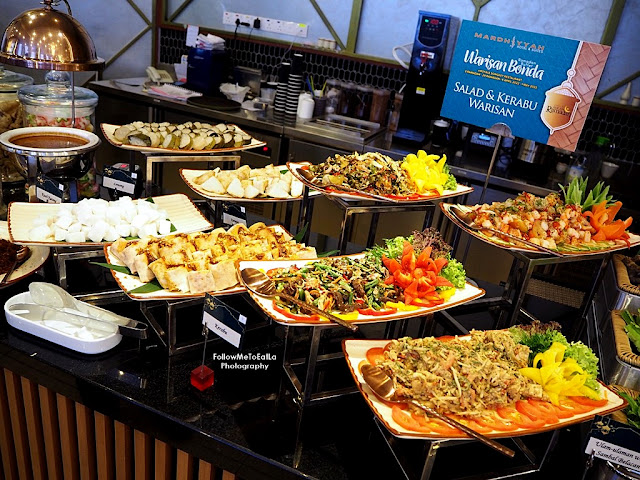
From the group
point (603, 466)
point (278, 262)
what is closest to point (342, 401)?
point (278, 262)

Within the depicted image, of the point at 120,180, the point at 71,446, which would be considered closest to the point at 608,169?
the point at 120,180

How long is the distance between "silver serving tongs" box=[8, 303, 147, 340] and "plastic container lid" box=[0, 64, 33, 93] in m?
1.60

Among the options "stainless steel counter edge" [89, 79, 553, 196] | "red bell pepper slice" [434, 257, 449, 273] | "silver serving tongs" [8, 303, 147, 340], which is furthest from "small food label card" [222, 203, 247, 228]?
"stainless steel counter edge" [89, 79, 553, 196]

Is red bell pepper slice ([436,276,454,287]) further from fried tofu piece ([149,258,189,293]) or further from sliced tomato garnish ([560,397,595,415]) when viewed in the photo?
fried tofu piece ([149,258,189,293])

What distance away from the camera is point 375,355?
1737mm

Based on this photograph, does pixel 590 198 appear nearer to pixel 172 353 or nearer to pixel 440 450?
pixel 440 450

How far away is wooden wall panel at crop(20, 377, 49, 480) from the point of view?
6.62ft

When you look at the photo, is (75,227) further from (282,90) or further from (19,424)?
(282,90)

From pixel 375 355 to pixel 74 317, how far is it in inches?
41.4

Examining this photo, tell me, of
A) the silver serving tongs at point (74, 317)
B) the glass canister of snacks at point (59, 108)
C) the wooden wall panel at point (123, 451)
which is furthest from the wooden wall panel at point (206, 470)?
the glass canister of snacks at point (59, 108)

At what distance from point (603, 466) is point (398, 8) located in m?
4.71

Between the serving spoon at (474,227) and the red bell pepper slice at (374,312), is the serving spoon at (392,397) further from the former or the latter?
the serving spoon at (474,227)

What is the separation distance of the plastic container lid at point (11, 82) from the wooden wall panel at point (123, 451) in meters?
2.08

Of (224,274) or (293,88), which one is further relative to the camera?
(293,88)
